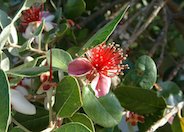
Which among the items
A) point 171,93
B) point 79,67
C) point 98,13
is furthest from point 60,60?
point 98,13

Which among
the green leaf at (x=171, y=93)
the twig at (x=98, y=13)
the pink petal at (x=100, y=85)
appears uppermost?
the pink petal at (x=100, y=85)

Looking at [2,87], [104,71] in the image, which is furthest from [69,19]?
[2,87]

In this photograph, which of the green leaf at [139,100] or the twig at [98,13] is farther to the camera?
the twig at [98,13]

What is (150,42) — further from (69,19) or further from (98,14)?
(69,19)

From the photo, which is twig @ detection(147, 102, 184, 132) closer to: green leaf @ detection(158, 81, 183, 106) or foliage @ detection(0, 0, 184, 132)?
foliage @ detection(0, 0, 184, 132)

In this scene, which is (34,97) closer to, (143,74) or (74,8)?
(143,74)

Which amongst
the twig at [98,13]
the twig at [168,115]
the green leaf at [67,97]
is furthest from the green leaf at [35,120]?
the twig at [98,13]

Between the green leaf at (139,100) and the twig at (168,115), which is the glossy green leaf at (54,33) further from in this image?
the twig at (168,115)
